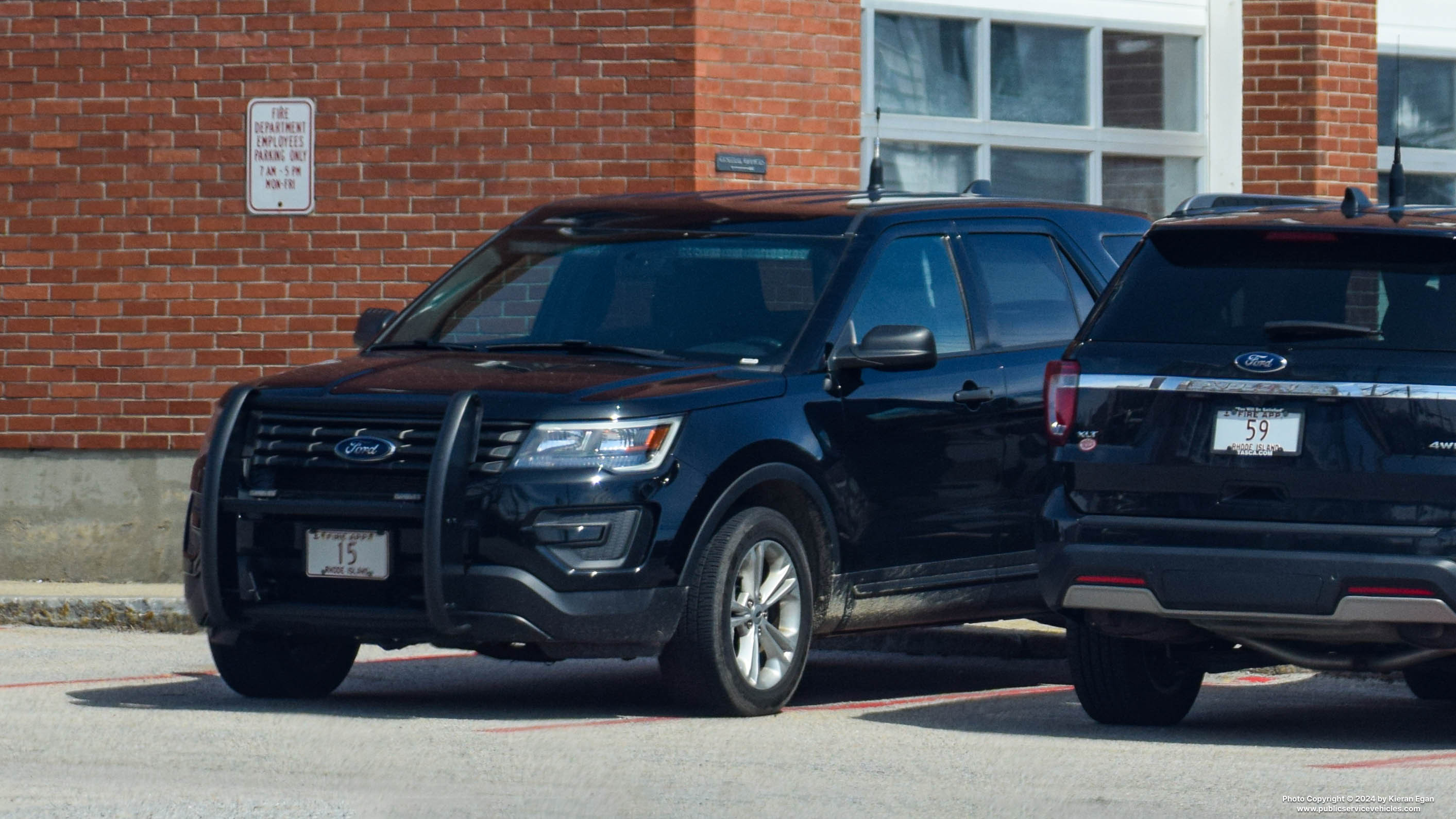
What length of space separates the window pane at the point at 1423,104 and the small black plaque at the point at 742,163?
16.1 ft

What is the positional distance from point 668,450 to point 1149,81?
827cm

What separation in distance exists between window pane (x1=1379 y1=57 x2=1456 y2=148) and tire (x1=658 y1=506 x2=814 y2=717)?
9023 millimetres

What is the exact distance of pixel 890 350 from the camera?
350 inches

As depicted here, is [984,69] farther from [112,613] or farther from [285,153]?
[112,613]

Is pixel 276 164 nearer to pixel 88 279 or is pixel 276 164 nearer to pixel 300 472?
pixel 88 279

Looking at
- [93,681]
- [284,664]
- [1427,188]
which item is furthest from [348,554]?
[1427,188]

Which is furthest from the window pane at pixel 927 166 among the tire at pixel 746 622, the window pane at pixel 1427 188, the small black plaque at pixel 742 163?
the tire at pixel 746 622

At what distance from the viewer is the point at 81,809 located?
6477 millimetres

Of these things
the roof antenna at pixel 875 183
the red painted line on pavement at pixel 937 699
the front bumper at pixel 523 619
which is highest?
the roof antenna at pixel 875 183

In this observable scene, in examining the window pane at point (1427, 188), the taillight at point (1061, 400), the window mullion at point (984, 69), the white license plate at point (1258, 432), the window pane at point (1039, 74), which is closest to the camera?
the white license plate at point (1258, 432)

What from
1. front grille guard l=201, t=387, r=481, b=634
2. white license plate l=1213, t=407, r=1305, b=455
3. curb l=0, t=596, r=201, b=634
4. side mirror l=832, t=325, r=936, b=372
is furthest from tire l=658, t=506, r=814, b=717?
curb l=0, t=596, r=201, b=634

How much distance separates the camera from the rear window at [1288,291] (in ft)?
25.1

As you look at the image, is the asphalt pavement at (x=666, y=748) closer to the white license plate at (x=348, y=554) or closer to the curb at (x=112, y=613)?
the white license plate at (x=348, y=554)

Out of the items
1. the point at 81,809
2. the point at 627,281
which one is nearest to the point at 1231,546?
the point at 627,281
